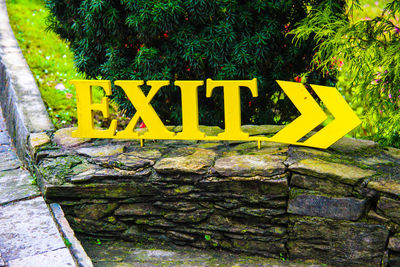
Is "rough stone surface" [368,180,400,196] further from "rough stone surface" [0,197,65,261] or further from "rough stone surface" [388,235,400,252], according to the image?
"rough stone surface" [0,197,65,261]

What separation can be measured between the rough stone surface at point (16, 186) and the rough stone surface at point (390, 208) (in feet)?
8.95

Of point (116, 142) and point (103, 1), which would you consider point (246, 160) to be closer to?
point (116, 142)

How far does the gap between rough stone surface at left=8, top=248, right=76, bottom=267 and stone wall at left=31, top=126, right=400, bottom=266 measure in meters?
0.71

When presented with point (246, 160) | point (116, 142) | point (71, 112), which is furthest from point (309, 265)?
point (71, 112)

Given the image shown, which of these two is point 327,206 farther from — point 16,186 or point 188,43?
point 16,186

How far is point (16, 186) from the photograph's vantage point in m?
3.59

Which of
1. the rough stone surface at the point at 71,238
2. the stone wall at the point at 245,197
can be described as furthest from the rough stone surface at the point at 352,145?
the rough stone surface at the point at 71,238

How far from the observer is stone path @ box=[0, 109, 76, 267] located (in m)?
2.56

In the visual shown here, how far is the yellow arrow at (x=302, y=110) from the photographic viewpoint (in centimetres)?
314

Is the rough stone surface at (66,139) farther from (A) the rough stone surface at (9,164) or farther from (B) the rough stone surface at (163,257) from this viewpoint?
(B) the rough stone surface at (163,257)

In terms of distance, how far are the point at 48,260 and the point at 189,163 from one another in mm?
1233

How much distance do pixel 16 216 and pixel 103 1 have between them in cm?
195

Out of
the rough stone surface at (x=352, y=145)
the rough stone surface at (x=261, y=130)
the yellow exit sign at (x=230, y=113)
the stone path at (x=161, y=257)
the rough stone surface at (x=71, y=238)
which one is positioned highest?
the yellow exit sign at (x=230, y=113)

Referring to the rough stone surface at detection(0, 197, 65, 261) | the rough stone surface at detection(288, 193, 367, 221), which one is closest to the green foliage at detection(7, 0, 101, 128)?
the rough stone surface at detection(0, 197, 65, 261)
